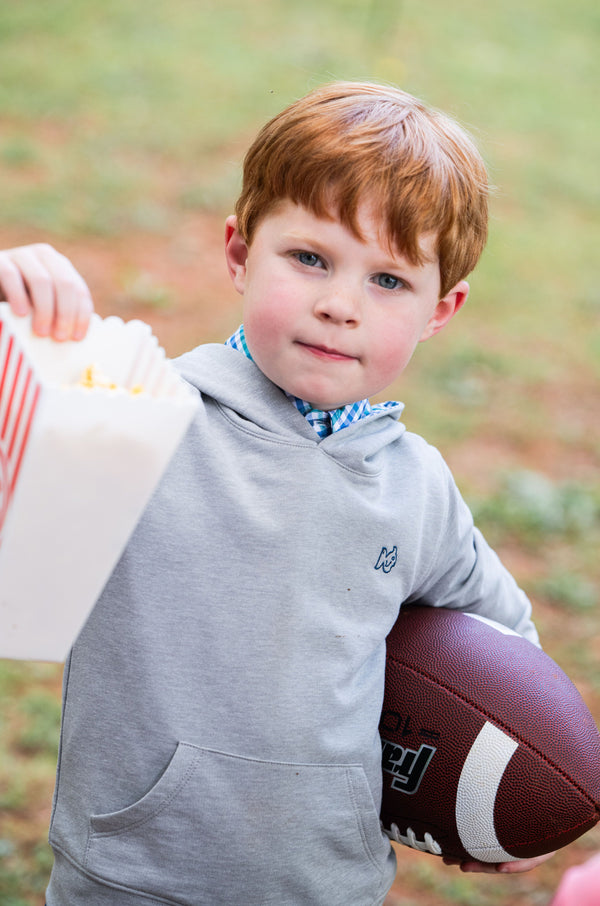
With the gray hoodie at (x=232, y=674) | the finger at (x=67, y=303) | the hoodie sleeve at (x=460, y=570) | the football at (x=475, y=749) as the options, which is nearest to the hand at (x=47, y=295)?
the finger at (x=67, y=303)

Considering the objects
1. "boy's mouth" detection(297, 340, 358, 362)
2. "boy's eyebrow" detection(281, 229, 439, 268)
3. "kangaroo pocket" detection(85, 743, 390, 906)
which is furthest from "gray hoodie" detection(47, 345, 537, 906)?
"boy's eyebrow" detection(281, 229, 439, 268)

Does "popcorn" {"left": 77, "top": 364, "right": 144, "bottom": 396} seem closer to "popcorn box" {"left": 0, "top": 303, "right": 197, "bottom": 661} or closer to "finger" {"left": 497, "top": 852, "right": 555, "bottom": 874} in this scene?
"popcorn box" {"left": 0, "top": 303, "right": 197, "bottom": 661}

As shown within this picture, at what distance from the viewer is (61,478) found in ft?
4.25

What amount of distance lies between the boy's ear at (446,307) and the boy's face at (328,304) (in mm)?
157

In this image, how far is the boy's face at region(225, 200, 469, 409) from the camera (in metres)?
1.75

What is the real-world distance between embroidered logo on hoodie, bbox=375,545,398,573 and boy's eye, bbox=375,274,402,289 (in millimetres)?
441

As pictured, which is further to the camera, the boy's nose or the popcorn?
the boy's nose

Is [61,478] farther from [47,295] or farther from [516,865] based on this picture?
[516,865]

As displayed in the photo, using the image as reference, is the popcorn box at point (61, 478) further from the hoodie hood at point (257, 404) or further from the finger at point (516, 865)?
the finger at point (516, 865)

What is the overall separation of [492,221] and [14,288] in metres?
6.54

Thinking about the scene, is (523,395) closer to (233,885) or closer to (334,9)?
(233,885)

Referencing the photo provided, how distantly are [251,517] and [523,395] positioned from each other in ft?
15.3

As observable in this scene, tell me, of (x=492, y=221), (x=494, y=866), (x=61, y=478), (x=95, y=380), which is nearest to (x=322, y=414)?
(x=95, y=380)

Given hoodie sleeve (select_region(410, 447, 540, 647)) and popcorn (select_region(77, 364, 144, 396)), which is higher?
popcorn (select_region(77, 364, 144, 396))
